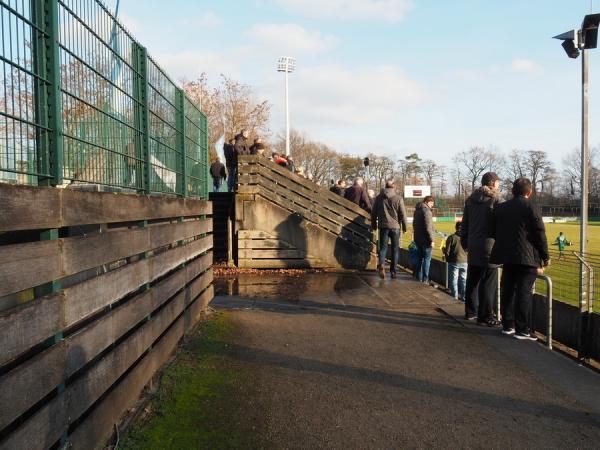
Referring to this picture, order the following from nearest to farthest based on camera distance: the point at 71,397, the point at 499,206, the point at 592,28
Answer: the point at 71,397 → the point at 499,206 → the point at 592,28

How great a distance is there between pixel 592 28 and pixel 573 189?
8933cm

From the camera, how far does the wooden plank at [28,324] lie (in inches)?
78.2

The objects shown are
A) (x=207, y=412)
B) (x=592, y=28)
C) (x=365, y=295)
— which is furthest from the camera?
(x=592, y=28)

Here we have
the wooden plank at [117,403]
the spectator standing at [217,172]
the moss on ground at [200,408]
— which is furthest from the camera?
the spectator standing at [217,172]

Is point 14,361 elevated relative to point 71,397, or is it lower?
elevated

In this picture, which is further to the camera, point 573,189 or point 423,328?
point 573,189

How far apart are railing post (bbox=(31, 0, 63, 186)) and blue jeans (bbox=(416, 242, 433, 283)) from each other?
801 centimetres

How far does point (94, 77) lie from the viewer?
3363 millimetres

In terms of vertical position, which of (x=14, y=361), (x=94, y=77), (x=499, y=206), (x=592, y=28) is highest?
(x=592, y=28)

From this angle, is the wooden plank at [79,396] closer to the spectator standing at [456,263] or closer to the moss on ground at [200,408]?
the moss on ground at [200,408]

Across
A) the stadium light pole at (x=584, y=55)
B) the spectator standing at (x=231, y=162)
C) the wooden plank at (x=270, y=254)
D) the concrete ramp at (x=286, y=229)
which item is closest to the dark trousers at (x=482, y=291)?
the stadium light pole at (x=584, y=55)

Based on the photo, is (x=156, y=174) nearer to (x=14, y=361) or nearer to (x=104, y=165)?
(x=104, y=165)

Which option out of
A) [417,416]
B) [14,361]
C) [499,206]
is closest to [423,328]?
[499,206]

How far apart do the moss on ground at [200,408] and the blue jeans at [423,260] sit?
5686 mm
